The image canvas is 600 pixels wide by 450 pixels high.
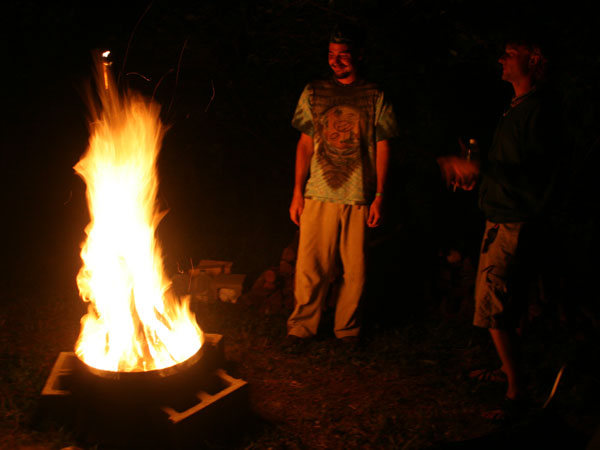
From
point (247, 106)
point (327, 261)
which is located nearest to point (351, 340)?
point (327, 261)

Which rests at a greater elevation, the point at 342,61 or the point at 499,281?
the point at 342,61

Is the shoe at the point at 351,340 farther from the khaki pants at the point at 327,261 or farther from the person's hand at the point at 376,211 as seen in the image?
the person's hand at the point at 376,211

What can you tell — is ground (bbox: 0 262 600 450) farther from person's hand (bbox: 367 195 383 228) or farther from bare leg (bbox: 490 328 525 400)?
person's hand (bbox: 367 195 383 228)

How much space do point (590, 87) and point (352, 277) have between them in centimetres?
268

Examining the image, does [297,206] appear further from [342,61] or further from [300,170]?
[342,61]

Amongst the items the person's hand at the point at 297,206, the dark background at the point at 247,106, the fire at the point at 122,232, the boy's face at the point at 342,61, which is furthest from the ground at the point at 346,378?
the boy's face at the point at 342,61

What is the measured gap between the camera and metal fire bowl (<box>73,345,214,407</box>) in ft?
11.3

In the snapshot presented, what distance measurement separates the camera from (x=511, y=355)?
12.5 feet

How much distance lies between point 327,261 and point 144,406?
203 centimetres

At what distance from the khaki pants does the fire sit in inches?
47.0

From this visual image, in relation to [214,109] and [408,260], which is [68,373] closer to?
[408,260]

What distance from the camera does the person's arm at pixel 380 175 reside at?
466 cm

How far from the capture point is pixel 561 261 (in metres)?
5.62

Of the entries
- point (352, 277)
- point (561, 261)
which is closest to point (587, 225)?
point (561, 261)
